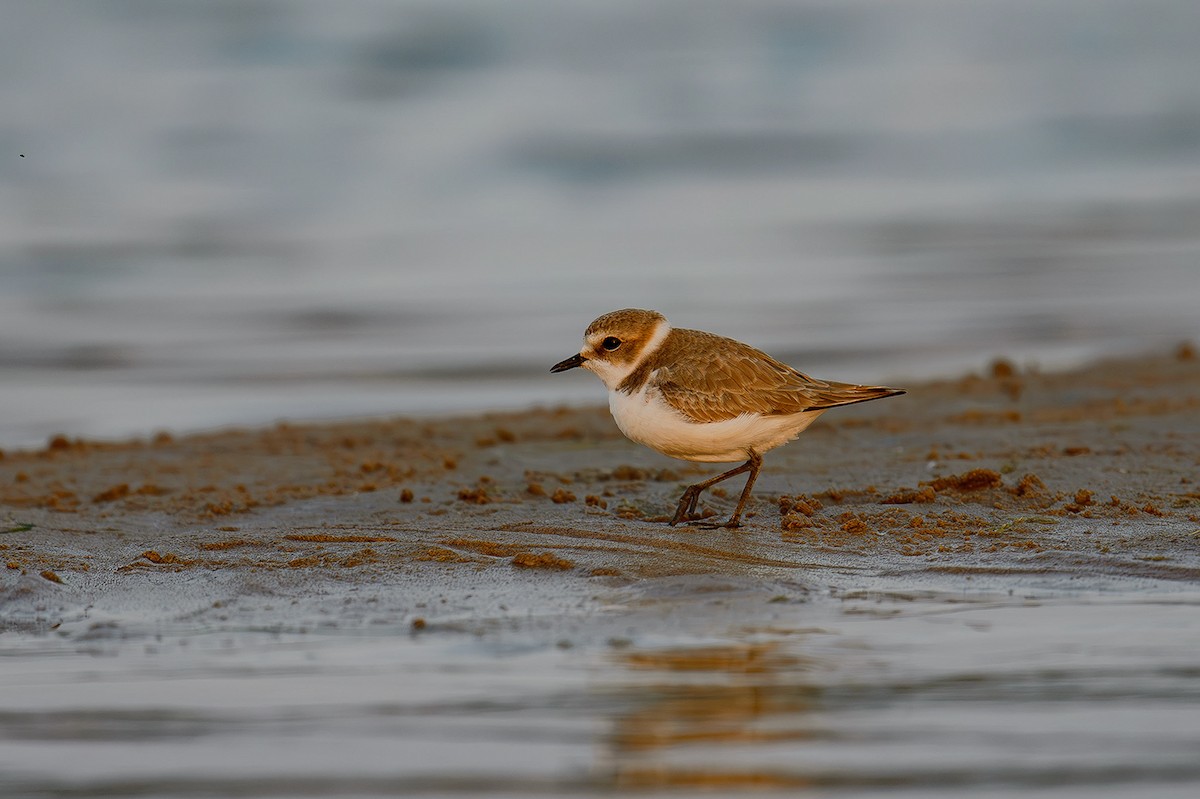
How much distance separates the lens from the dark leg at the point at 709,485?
6875 mm

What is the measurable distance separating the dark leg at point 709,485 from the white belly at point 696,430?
0.18 feet

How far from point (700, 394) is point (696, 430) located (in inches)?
7.0

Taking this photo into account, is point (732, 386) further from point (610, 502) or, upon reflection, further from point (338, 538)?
point (338, 538)

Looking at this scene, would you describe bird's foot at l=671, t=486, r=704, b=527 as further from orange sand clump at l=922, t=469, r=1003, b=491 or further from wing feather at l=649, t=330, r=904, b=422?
orange sand clump at l=922, t=469, r=1003, b=491

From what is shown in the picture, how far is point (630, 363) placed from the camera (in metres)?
7.50

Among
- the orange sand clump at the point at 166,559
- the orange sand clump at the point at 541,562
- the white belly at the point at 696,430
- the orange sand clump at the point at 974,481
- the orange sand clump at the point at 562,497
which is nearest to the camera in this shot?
the orange sand clump at the point at 541,562

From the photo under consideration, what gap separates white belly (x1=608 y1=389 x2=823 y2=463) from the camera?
23.0ft

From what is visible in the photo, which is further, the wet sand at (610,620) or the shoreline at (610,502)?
the shoreline at (610,502)

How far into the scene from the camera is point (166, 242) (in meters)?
19.0

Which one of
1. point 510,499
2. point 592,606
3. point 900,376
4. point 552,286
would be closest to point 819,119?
point 552,286

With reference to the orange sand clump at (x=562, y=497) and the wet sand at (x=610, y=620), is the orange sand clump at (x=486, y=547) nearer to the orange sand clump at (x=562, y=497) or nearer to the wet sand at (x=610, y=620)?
the wet sand at (x=610, y=620)

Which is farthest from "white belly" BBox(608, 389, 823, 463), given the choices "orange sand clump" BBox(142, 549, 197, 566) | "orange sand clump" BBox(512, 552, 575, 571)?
"orange sand clump" BBox(142, 549, 197, 566)

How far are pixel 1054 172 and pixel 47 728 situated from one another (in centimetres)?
2060

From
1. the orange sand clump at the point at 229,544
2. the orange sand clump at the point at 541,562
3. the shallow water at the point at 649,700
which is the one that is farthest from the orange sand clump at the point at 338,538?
the shallow water at the point at 649,700
